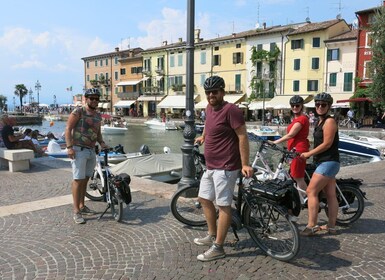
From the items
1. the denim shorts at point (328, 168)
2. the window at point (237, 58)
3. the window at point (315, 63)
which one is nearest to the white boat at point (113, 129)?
the window at point (237, 58)

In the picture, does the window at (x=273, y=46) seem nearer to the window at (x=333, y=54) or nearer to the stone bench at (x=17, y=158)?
the window at (x=333, y=54)

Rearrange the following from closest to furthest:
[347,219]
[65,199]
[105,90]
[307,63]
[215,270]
A: [215,270], [347,219], [65,199], [307,63], [105,90]

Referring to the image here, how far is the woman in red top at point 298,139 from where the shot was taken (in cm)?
566

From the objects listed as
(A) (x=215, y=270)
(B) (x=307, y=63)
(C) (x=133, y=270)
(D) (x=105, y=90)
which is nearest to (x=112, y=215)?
(C) (x=133, y=270)

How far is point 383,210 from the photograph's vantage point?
654cm

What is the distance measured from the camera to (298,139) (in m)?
5.86

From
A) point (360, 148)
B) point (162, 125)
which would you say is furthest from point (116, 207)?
point (162, 125)

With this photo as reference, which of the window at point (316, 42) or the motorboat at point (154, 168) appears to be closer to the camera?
the motorboat at point (154, 168)

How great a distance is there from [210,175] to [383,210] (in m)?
3.77

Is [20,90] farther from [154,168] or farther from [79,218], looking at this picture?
[79,218]

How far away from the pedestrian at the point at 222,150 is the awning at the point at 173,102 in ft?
175

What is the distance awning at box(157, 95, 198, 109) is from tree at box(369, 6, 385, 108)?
3209cm

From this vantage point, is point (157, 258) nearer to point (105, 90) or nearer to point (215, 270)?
point (215, 270)

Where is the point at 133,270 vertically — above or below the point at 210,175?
below
